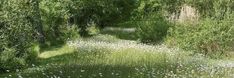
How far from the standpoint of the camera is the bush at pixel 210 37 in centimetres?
3506

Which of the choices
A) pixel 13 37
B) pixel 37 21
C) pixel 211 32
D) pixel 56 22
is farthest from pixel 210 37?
pixel 13 37

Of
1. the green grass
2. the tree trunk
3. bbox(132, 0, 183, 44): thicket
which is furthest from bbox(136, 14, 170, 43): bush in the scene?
the tree trunk

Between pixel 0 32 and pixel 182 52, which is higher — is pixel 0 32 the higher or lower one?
the higher one

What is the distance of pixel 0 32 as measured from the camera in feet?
88.4

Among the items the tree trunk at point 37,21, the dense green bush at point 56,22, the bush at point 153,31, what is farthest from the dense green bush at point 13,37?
the bush at point 153,31

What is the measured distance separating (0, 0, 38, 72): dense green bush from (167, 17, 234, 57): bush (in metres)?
11.8

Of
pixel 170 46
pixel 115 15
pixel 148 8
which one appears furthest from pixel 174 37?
pixel 115 15

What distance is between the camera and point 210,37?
115ft

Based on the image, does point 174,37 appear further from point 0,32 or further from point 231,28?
point 0,32

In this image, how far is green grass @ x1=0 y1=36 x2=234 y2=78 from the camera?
85.4 feet

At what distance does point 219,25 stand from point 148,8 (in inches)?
768

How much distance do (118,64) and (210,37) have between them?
26.8 feet

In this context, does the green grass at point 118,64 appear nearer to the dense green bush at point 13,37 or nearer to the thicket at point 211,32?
the dense green bush at point 13,37

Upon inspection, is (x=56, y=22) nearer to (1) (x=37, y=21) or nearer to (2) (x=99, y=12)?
(1) (x=37, y=21)
